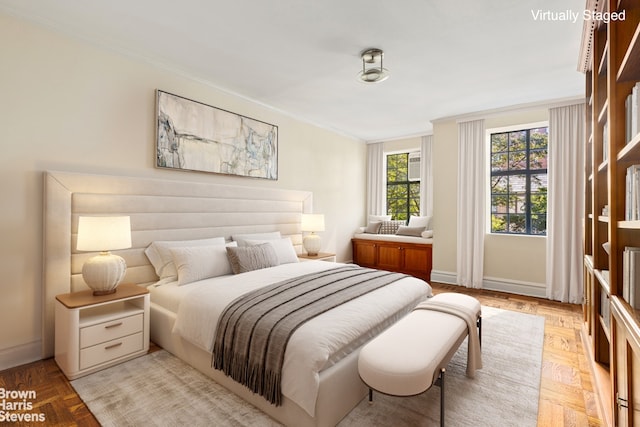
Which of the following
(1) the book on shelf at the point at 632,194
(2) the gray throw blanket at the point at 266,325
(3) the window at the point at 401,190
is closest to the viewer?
(1) the book on shelf at the point at 632,194

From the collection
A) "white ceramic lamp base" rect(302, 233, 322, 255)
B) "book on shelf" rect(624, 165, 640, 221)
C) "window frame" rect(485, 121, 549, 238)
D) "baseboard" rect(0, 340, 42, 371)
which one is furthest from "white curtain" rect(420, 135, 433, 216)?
"baseboard" rect(0, 340, 42, 371)

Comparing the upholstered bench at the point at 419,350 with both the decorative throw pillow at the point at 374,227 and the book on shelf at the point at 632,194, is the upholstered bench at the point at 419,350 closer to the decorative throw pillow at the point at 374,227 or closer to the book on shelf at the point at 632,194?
the book on shelf at the point at 632,194

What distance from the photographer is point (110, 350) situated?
7.73 feet

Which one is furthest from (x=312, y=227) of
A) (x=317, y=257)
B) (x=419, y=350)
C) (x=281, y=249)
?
(x=419, y=350)

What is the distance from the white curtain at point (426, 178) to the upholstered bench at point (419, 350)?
387 centimetres

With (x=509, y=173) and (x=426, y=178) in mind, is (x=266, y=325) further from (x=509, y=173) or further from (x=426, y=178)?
(x=426, y=178)

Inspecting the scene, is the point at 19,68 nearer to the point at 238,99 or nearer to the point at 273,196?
the point at 238,99

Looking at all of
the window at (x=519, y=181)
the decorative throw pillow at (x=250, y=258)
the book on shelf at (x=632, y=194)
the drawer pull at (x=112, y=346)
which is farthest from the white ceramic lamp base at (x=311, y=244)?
the book on shelf at (x=632, y=194)

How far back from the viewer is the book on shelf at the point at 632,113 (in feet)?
4.46

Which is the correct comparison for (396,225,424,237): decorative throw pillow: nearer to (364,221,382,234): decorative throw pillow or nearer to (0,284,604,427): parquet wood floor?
(364,221,382,234): decorative throw pillow

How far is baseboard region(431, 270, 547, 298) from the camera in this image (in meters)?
4.38

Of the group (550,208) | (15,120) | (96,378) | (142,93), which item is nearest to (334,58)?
(142,93)

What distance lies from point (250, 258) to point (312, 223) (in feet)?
4.99

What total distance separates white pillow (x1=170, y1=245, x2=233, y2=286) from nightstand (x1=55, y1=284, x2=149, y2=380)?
0.36 m
